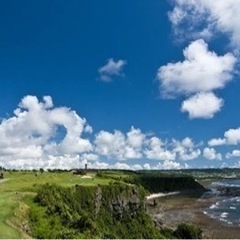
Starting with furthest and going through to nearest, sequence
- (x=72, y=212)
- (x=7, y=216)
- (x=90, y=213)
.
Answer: (x=90, y=213)
(x=72, y=212)
(x=7, y=216)

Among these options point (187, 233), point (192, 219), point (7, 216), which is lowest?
point (187, 233)

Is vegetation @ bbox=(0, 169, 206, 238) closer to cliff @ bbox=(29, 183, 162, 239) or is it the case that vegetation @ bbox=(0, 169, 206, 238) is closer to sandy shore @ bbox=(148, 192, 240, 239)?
cliff @ bbox=(29, 183, 162, 239)

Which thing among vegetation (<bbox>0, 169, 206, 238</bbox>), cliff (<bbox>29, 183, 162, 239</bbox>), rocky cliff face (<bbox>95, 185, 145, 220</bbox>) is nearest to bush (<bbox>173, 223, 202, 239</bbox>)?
vegetation (<bbox>0, 169, 206, 238</bbox>)

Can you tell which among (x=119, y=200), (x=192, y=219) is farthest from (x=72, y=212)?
(x=192, y=219)

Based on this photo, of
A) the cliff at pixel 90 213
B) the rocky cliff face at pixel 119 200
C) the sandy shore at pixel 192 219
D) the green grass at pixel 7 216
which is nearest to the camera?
the green grass at pixel 7 216

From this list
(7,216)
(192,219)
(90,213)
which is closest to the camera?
(7,216)

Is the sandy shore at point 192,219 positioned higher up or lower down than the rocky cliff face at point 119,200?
lower down

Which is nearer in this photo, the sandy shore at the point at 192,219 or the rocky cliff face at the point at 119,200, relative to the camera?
the rocky cliff face at the point at 119,200

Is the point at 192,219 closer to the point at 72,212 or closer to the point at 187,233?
the point at 187,233

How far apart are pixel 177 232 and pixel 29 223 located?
4552cm

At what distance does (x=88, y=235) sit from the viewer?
137 feet

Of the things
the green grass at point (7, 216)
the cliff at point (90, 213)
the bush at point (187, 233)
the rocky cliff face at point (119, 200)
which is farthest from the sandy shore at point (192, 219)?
the green grass at point (7, 216)

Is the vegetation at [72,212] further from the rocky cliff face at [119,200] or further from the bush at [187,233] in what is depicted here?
the bush at [187,233]

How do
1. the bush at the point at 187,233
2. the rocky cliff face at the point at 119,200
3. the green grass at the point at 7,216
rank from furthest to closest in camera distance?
1. the rocky cliff face at the point at 119,200
2. the bush at the point at 187,233
3. the green grass at the point at 7,216
